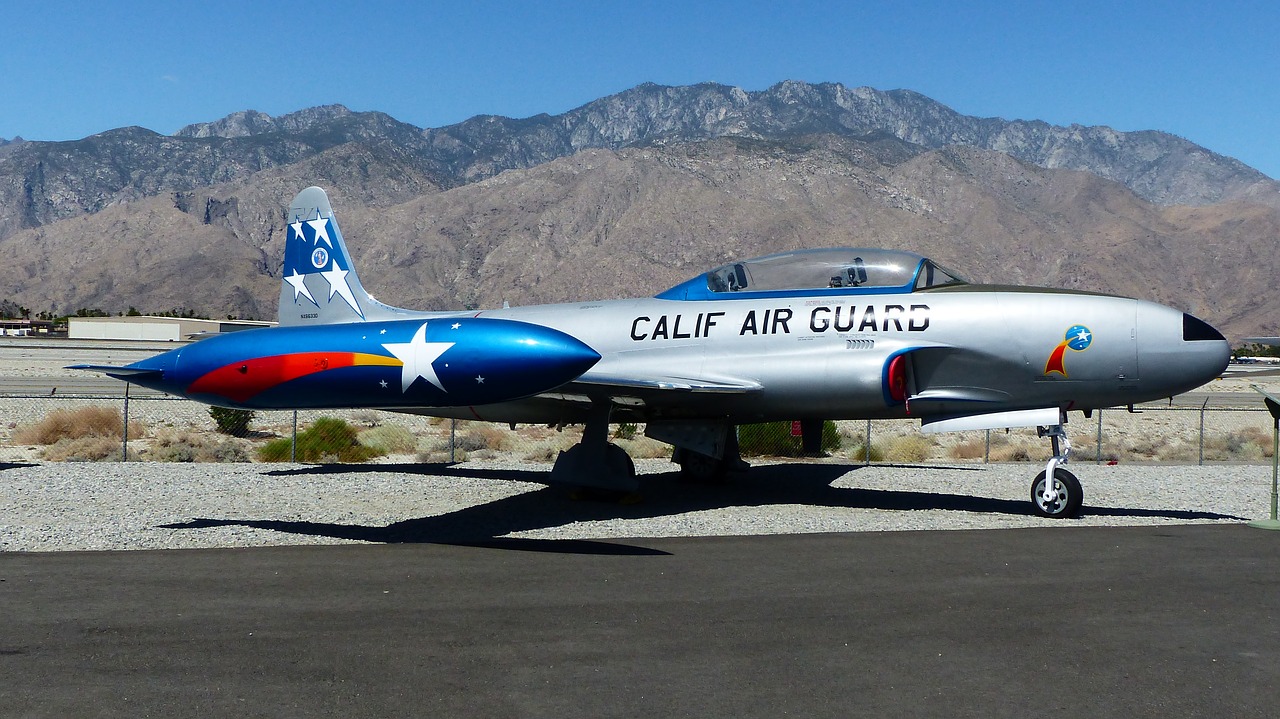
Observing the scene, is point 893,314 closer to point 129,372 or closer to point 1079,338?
point 1079,338

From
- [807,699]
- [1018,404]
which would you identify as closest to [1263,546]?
[1018,404]

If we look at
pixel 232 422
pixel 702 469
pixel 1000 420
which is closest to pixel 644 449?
pixel 702 469

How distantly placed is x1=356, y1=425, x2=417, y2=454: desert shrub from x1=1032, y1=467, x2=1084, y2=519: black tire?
49.1 feet

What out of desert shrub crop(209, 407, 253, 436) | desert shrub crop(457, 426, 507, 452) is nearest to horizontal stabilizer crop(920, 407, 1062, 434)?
desert shrub crop(457, 426, 507, 452)

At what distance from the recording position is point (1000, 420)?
13.9 metres

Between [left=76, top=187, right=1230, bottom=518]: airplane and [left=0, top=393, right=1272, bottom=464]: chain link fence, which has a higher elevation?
[left=76, top=187, right=1230, bottom=518]: airplane

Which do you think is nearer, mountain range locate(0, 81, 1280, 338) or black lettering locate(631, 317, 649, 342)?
black lettering locate(631, 317, 649, 342)

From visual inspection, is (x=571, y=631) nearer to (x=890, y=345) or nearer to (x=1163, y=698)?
(x=1163, y=698)

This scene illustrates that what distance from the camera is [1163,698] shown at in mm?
6512

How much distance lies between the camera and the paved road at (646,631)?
253 inches

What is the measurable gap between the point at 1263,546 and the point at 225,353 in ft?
37.7

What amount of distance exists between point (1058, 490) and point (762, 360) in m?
4.14

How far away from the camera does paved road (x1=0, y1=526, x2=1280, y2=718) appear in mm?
6434

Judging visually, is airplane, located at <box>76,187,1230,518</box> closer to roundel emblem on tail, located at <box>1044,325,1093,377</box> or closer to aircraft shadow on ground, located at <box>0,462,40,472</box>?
roundel emblem on tail, located at <box>1044,325,1093,377</box>
